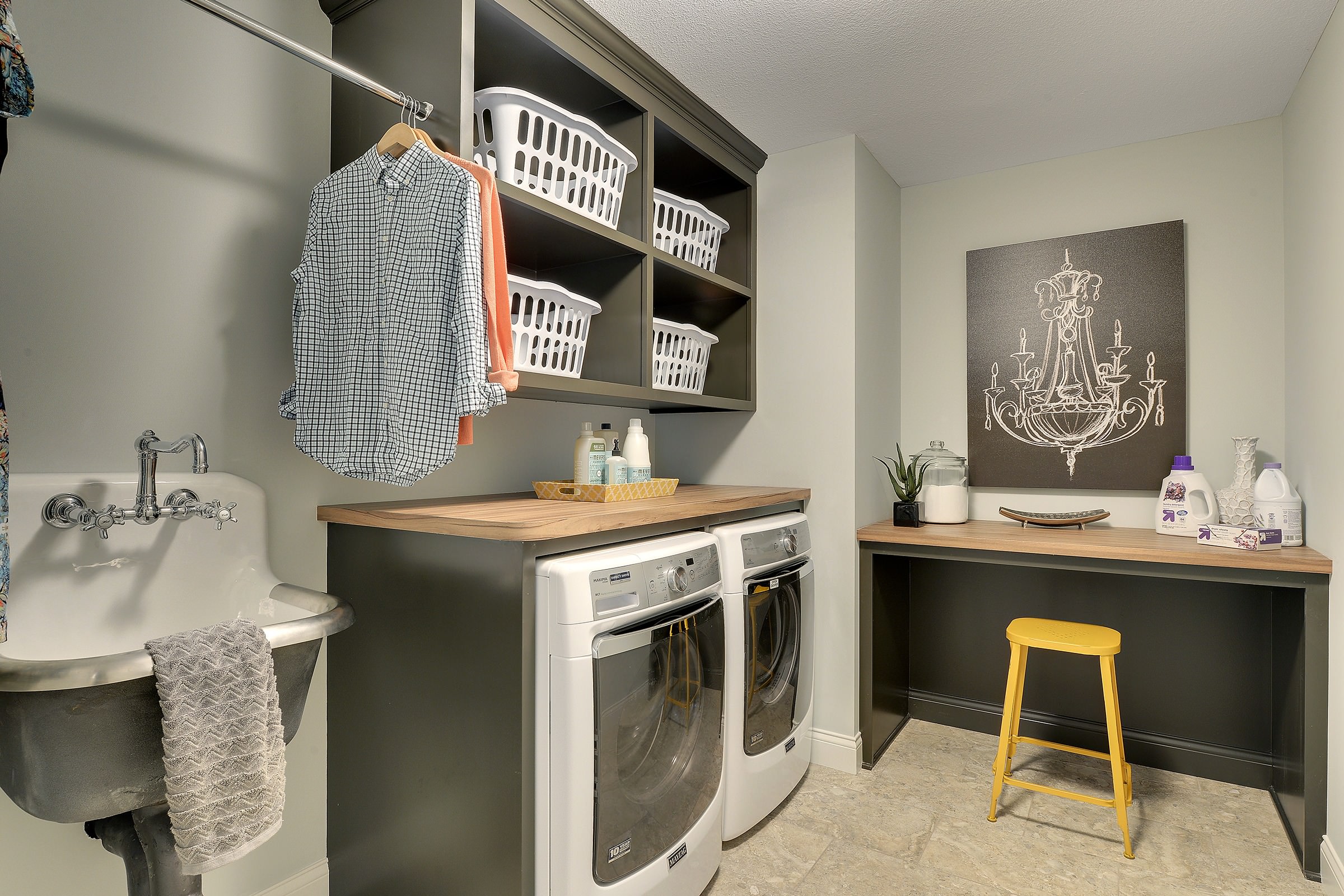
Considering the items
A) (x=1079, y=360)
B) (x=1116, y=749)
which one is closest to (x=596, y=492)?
(x=1116, y=749)

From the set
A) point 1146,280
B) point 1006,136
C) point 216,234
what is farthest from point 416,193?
point 1146,280

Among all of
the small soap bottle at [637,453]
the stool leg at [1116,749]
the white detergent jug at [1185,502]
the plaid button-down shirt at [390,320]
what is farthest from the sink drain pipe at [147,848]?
the white detergent jug at [1185,502]

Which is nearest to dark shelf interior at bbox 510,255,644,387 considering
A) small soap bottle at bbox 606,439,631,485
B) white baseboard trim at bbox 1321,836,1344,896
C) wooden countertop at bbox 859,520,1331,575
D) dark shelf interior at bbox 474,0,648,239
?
dark shelf interior at bbox 474,0,648,239

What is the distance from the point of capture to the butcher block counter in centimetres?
136

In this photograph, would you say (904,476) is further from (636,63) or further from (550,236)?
(636,63)

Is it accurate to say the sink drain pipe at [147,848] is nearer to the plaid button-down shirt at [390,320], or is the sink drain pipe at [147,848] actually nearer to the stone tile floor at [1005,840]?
the plaid button-down shirt at [390,320]

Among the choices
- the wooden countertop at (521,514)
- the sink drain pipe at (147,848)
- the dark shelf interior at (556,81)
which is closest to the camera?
the sink drain pipe at (147,848)

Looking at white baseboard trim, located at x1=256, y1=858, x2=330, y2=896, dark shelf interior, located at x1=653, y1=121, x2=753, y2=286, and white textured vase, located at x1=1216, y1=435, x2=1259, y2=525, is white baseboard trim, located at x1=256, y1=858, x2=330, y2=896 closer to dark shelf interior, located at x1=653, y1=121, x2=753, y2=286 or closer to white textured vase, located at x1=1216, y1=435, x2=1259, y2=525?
dark shelf interior, located at x1=653, y1=121, x2=753, y2=286

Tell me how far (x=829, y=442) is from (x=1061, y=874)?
4.71ft

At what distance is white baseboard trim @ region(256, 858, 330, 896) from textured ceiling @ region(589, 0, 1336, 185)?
7.67ft

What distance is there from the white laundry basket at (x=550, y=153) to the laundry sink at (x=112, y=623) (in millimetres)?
962

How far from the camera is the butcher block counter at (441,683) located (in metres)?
1.36

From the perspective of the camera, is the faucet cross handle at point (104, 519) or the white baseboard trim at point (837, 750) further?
the white baseboard trim at point (837, 750)

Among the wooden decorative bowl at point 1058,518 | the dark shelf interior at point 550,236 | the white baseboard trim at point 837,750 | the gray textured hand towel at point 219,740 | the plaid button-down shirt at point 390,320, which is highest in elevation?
the dark shelf interior at point 550,236
